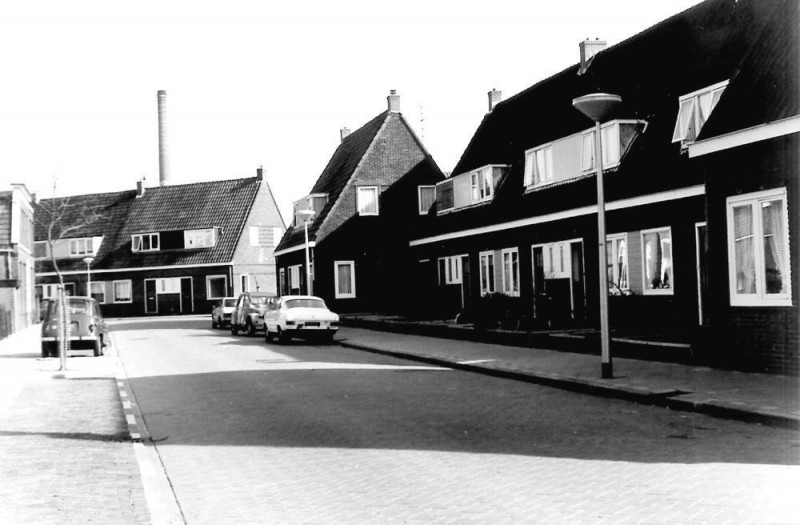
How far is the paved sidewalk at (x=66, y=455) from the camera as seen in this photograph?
6.60 meters

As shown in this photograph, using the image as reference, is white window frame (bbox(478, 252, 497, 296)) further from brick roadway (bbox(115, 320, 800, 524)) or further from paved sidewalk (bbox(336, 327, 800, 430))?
brick roadway (bbox(115, 320, 800, 524))

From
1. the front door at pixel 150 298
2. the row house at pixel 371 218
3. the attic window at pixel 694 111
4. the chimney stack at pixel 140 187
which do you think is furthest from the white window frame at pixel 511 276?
the chimney stack at pixel 140 187

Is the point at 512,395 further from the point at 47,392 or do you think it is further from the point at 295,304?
the point at 295,304

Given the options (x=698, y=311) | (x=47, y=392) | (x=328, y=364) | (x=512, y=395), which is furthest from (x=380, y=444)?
(x=698, y=311)

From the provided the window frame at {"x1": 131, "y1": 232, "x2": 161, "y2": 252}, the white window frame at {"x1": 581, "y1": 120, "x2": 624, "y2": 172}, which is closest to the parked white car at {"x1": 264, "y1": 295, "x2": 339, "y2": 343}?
the white window frame at {"x1": 581, "y1": 120, "x2": 624, "y2": 172}

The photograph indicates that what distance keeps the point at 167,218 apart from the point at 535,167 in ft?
132

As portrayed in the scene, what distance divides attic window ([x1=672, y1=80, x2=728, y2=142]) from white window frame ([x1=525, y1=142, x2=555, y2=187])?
6072 mm

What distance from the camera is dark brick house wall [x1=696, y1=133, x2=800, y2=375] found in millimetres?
12742

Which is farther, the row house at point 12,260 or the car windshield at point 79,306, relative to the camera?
the row house at point 12,260

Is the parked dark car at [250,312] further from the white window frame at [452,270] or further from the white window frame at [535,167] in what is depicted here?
the white window frame at [535,167]

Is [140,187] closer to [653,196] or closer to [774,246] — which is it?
[653,196]

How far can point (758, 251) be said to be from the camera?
44.4 ft

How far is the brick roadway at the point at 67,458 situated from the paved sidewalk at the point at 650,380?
665 cm

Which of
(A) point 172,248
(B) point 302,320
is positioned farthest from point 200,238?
(B) point 302,320
